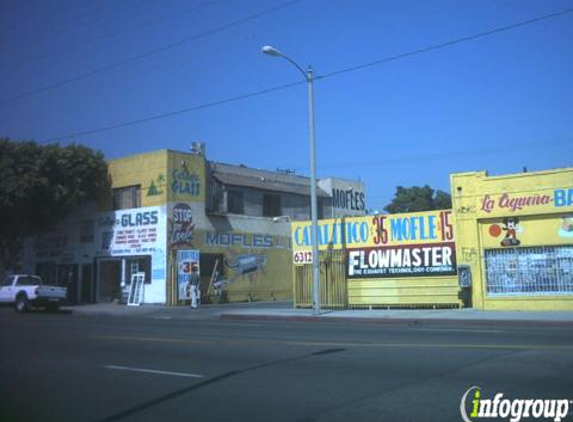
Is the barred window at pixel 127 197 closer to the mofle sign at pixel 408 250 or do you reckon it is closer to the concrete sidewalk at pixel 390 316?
the concrete sidewalk at pixel 390 316

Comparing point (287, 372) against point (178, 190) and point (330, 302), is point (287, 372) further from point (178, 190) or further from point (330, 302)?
point (178, 190)

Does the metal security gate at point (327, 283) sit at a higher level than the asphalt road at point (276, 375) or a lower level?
higher

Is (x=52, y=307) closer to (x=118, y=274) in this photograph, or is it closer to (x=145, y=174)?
(x=118, y=274)

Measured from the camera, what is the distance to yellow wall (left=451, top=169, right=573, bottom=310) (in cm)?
2353

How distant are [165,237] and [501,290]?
1751 centimetres

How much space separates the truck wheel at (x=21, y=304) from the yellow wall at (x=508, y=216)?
66.2ft

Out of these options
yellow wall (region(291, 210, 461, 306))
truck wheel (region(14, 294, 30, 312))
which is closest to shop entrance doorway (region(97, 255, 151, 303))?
truck wheel (region(14, 294, 30, 312))

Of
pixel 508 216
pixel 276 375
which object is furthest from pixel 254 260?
pixel 276 375

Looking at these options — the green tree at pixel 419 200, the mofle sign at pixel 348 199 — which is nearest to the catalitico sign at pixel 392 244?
the mofle sign at pixel 348 199

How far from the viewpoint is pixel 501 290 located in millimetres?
24406

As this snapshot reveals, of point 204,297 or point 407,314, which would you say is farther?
point 204,297

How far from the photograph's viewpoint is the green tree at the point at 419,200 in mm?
73000

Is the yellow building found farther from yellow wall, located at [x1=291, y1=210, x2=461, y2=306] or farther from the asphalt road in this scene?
the asphalt road

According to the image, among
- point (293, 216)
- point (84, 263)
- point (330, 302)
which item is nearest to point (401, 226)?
point (330, 302)
